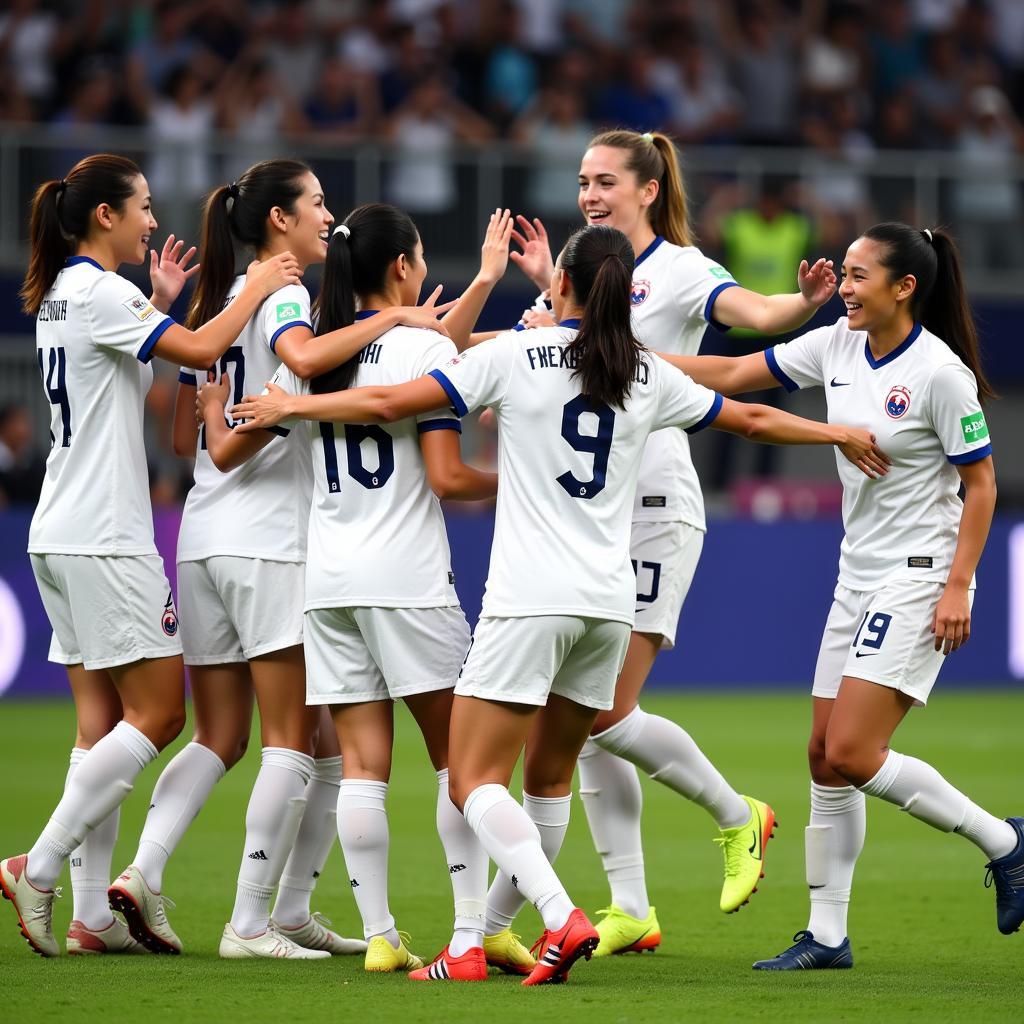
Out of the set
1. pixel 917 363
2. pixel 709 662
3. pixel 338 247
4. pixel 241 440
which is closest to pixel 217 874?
pixel 241 440

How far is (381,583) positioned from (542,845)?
1016mm

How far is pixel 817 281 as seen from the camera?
5832 millimetres

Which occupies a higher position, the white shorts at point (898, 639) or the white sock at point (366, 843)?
the white shorts at point (898, 639)

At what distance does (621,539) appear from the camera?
17.2ft

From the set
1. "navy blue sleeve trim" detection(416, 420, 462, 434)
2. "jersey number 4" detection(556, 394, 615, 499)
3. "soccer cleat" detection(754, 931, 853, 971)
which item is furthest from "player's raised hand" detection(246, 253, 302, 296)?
"soccer cleat" detection(754, 931, 853, 971)

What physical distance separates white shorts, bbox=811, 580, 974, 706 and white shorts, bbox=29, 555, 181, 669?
2.20m

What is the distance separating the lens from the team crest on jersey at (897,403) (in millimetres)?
5496

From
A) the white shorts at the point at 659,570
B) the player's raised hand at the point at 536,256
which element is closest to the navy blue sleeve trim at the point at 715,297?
the player's raised hand at the point at 536,256

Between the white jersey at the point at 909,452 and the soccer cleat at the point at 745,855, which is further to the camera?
the soccer cleat at the point at 745,855

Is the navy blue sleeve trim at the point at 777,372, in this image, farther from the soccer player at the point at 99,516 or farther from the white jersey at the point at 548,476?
the soccer player at the point at 99,516

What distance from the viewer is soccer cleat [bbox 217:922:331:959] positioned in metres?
5.59

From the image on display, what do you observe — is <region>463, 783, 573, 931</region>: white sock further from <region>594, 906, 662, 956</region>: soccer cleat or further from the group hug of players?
<region>594, 906, 662, 956</region>: soccer cleat

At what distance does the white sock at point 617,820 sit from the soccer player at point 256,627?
2.99ft

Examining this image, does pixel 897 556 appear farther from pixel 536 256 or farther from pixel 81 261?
pixel 81 261
